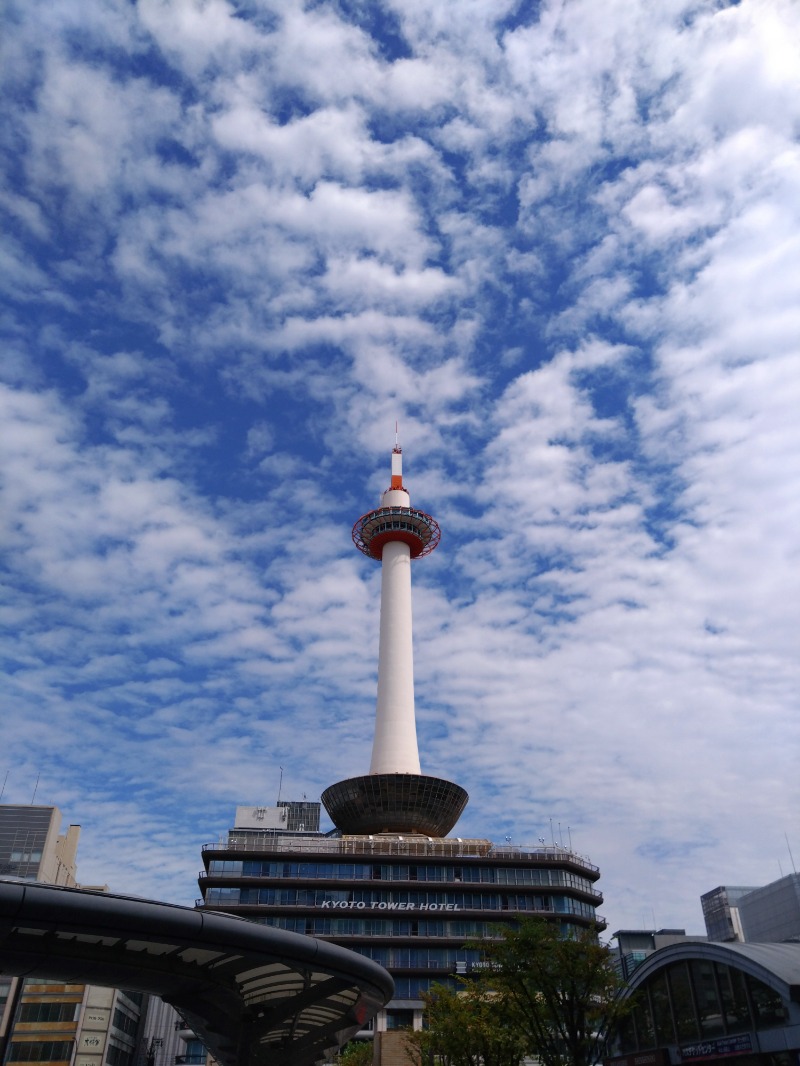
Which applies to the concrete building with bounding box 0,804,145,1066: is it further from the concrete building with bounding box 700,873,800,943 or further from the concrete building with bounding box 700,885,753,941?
the concrete building with bounding box 700,885,753,941

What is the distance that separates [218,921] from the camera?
21016 mm

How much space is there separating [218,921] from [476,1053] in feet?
80.1

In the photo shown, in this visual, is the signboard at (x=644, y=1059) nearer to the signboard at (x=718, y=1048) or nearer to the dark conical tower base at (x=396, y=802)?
the signboard at (x=718, y=1048)

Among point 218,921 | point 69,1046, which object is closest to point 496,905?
point 69,1046

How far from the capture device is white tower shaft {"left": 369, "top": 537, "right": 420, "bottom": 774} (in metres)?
99.8

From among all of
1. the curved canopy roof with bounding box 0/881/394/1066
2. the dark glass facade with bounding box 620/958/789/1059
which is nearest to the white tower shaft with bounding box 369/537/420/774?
the dark glass facade with bounding box 620/958/789/1059

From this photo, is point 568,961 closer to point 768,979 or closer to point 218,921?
point 768,979

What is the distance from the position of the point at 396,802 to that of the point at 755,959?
65.8 metres

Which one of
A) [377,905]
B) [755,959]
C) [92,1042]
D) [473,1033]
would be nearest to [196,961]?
[473,1033]

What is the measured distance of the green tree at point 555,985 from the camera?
29.5 metres

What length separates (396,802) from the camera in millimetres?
96125

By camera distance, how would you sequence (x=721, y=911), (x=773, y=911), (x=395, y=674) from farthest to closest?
(x=721, y=911)
(x=773, y=911)
(x=395, y=674)

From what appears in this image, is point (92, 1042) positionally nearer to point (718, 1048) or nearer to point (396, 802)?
point (396, 802)

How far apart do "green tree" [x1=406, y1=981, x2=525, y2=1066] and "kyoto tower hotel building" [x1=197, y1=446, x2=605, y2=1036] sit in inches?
1661
